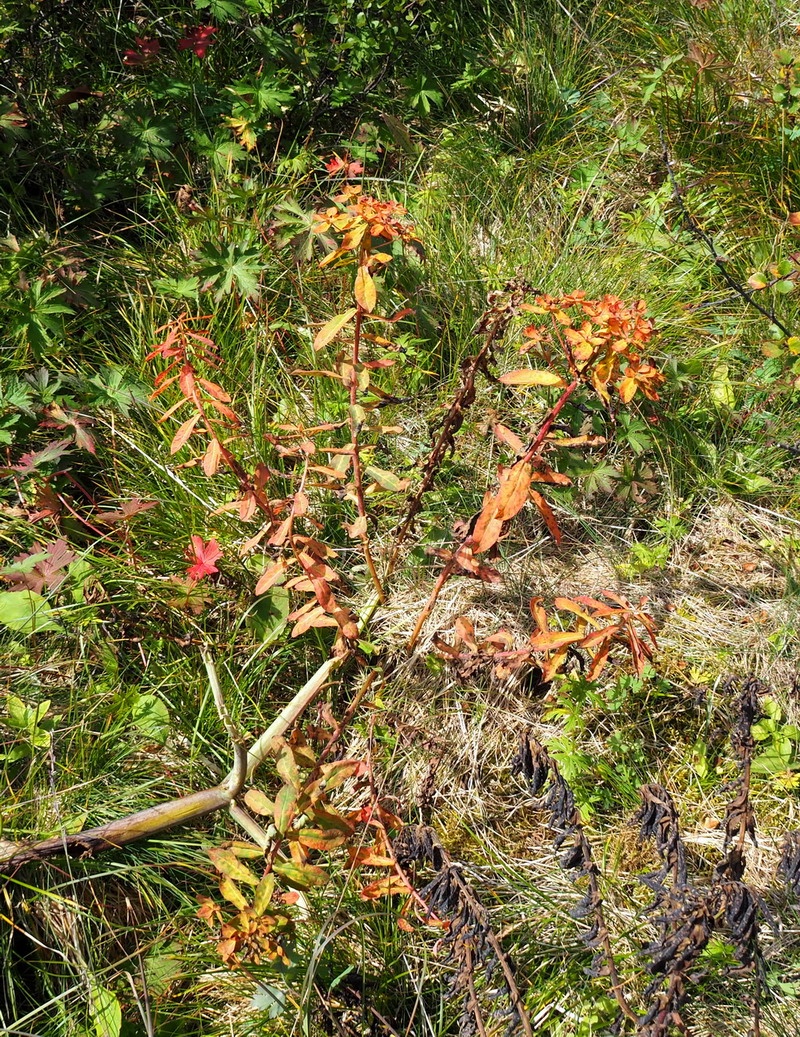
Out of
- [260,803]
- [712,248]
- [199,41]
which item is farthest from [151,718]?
[199,41]

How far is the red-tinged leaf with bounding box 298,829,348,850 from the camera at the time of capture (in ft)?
5.14

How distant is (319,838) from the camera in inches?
61.9

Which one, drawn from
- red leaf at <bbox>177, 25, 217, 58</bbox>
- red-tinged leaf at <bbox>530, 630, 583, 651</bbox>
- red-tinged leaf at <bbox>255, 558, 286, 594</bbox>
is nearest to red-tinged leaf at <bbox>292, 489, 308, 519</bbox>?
red-tinged leaf at <bbox>255, 558, 286, 594</bbox>

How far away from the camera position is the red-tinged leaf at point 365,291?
1734mm

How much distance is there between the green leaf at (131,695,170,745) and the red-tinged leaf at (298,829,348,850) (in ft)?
1.97

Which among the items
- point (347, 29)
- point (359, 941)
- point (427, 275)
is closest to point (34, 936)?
point (359, 941)

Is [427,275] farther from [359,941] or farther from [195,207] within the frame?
[359,941]

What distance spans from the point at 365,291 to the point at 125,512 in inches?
36.5

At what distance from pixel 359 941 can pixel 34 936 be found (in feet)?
2.21

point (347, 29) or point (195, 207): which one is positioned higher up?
point (347, 29)

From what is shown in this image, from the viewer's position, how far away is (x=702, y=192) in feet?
10.0

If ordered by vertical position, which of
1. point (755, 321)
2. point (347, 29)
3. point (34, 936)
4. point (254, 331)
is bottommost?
point (34, 936)

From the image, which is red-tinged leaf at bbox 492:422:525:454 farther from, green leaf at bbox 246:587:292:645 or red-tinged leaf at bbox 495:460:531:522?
green leaf at bbox 246:587:292:645

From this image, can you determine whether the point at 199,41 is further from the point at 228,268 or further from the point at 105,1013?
the point at 105,1013
